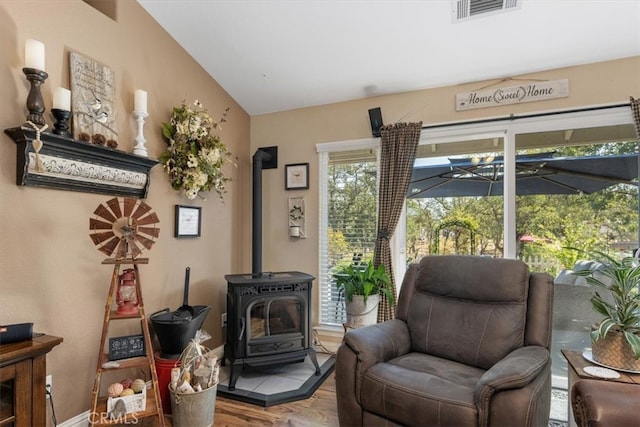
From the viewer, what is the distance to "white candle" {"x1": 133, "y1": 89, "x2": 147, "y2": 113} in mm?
2398

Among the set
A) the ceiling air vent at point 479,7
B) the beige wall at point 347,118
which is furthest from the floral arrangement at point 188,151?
the ceiling air vent at point 479,7

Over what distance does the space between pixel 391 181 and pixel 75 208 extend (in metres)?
2.37

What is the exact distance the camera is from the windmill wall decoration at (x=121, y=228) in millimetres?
2033

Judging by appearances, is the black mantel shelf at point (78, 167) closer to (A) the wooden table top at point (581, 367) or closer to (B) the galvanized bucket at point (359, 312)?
(B) the galvanized bucket at point (359, 312)

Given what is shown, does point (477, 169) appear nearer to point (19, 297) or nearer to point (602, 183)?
point (602, 183)

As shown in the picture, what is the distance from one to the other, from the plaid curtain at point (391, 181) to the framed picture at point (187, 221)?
5.25 feet

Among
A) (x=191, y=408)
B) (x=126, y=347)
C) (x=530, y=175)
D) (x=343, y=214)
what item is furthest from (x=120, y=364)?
(x=530, y=175)

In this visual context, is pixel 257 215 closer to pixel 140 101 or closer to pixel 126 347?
pixel 140 101

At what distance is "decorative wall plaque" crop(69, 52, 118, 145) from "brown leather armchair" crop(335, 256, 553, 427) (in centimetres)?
198

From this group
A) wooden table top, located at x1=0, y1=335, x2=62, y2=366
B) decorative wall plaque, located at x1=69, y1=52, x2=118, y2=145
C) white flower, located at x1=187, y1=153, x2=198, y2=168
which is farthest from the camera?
white flower, located at x1=187, y1=153, x2=198, y2=168

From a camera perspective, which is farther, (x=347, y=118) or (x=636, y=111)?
(x=347, y=118)

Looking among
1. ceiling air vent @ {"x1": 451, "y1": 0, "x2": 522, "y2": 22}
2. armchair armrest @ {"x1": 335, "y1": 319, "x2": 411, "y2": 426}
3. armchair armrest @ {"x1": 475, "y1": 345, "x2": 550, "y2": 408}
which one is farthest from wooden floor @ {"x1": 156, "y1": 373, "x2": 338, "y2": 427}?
ceiling air vent @ {"x1": 451, "y1": 0, "x2": 522, "y2": 22}

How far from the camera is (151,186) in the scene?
2.63 m

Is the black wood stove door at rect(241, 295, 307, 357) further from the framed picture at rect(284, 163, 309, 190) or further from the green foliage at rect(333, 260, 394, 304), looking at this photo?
the framed picture at rect(284, 163, 309, 190)
